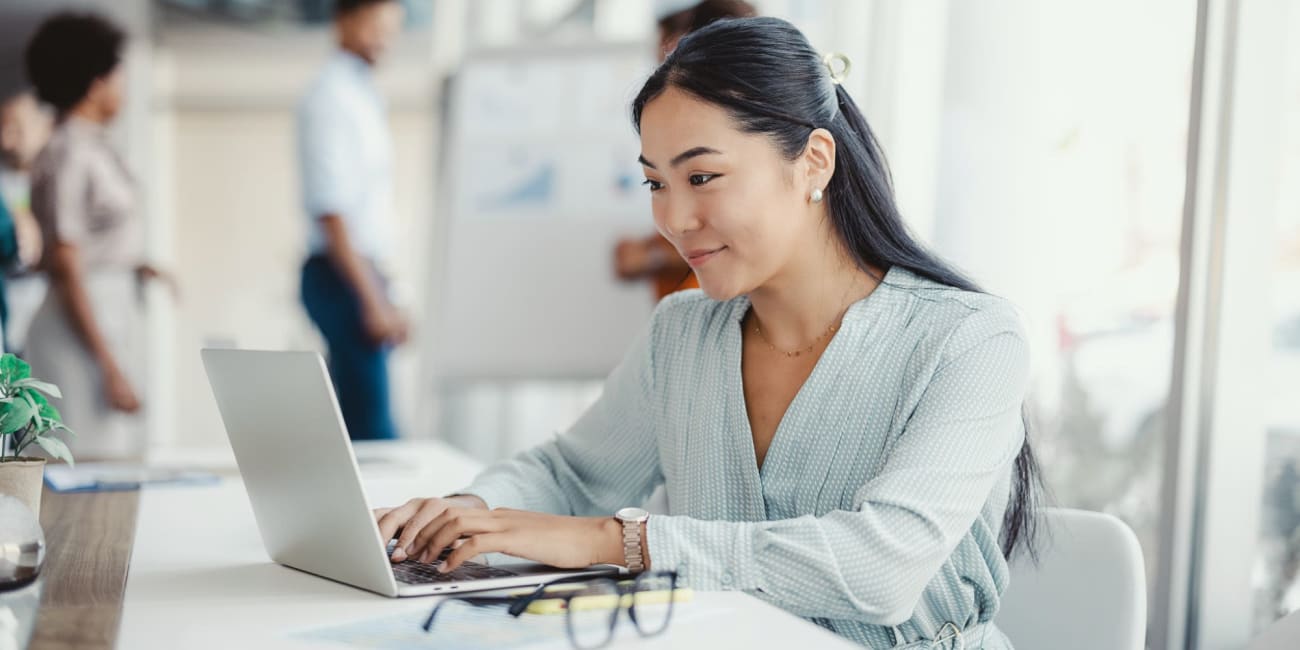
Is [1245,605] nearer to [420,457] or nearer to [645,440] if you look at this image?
[645,440]

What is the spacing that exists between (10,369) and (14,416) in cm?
5

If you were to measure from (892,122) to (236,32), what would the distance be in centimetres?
566

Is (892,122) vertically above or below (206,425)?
above

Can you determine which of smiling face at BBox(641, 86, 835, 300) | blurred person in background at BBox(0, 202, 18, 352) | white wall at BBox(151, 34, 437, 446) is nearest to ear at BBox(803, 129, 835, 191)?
smiling face at BBox(641, 86, 835, 300)

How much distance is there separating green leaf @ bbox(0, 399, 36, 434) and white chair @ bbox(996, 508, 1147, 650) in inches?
41.8

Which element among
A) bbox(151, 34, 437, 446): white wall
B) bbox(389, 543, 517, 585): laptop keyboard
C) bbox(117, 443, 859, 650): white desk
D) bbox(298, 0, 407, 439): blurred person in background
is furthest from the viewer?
bbox(151, 34, 437, 446): white wall

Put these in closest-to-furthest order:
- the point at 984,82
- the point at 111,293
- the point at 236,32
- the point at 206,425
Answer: the point at 984,82 < the point at 111,293 < the point at 236,32 < the point at 206,425

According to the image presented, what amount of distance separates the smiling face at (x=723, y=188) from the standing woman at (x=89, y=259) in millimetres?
3708

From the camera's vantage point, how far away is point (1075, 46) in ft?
7.21

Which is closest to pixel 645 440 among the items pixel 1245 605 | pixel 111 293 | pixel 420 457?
pixel 420 457

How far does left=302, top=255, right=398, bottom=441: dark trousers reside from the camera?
405 centimetres

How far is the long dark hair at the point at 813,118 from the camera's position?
51.7 inches

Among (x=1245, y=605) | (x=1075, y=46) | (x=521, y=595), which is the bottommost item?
(x=1245, y=605)

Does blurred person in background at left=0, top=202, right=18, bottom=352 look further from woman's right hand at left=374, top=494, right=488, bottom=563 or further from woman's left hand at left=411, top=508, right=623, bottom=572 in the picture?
woman's left hand at left=411, top=508, right=623, bottom=572
